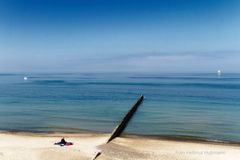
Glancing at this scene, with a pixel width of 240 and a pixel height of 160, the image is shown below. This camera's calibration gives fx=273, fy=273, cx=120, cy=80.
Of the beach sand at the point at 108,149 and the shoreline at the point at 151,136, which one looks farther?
the shoreline at the point at 151,136

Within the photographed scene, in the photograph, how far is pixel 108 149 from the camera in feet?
70.1

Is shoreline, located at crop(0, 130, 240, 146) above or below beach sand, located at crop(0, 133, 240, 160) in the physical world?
below

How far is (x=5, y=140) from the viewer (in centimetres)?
2467

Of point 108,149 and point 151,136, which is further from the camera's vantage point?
point 151,136

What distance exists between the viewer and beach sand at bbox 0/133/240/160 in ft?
64.7

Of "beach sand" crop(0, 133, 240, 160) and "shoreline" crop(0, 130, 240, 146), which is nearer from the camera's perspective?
"beach sand" crop(0, 133, 240, 160)

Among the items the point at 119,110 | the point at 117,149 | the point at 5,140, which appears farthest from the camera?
the point at 119,110

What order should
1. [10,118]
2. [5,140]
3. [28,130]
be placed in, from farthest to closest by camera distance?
[10,118] < [28,130] < [5,140]

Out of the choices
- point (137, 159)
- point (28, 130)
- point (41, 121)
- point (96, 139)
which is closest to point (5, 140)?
point (28, 130)

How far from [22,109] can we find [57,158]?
28.3m

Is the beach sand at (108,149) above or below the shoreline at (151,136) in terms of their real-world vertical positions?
above

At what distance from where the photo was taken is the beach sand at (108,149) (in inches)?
777

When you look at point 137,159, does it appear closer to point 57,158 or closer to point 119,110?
point 57,158

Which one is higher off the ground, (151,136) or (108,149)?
(108,149)
